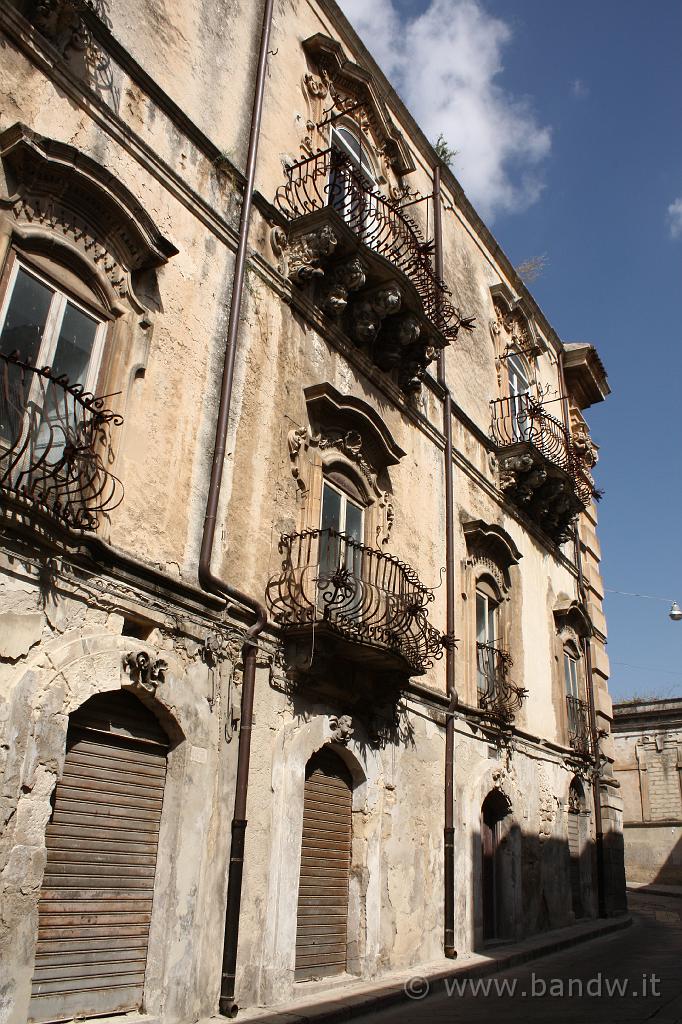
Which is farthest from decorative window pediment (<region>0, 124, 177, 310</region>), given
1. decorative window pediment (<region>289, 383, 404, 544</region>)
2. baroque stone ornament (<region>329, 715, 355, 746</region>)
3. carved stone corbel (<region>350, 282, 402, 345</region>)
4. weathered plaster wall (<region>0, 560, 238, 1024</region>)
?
baroque stone ornament (<region>329, 715, 355, 746</region>)

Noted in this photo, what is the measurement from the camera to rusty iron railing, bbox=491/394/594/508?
16203mm

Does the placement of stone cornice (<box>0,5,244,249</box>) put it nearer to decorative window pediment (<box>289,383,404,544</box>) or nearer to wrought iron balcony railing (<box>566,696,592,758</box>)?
decorative window pediment (<box>289,383,404,544</box>)

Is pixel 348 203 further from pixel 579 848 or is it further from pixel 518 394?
pixel 579 848

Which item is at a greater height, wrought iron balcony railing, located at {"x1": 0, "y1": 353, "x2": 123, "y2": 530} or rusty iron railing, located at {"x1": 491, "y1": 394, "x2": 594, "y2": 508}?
Answer: rusty iron railing, located at {"x1": 491, "y1": 394, "x2": 594, "y2": 508}

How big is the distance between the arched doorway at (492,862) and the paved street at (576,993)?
854mm

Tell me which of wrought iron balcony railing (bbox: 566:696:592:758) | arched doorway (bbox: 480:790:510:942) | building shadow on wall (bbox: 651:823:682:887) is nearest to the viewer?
arched doorway (bbox: 480:790:510:942)

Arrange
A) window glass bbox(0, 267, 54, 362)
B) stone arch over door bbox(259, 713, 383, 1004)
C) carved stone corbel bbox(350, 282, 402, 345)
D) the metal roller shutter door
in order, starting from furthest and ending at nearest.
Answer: the metal roller shutter door → carved stone corbel bbox(350, 282, 402, 345) → stone arch over door bbox(259, 713, 383, 1004) → window glass bbox(0, 267, 54, 362)

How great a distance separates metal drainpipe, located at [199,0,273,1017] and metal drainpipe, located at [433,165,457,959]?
4249mm

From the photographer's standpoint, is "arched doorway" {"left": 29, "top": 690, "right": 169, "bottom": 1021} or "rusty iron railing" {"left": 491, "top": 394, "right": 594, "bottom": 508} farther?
"rusty iron railing" {"left": 491, "top": 394, "right": 594, "bottom": 508}

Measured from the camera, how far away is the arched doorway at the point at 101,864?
19.9 feet

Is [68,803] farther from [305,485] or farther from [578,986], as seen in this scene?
[578,986]

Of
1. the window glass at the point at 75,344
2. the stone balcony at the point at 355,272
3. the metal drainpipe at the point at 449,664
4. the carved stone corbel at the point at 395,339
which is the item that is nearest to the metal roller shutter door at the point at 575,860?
the metal drainpipe at the point at 449,664

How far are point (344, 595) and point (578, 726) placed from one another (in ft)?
33.3
